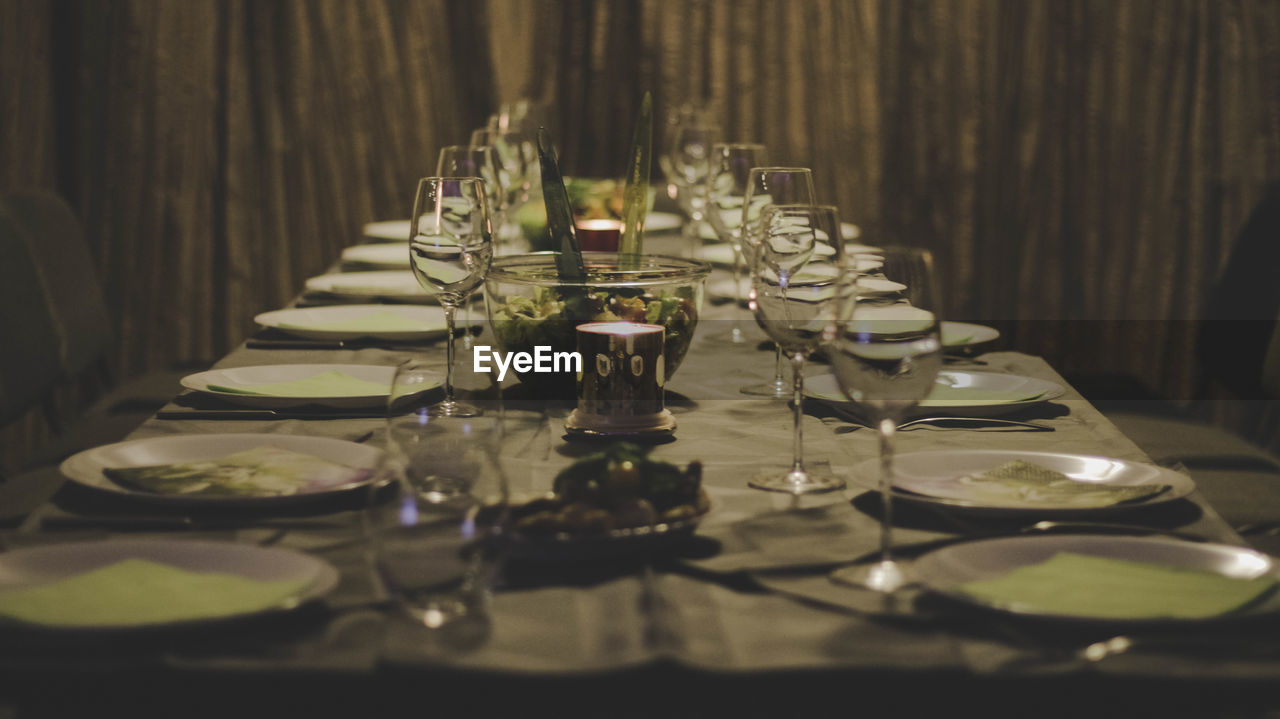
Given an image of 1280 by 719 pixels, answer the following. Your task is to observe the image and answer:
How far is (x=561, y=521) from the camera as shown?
878mm

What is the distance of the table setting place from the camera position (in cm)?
76

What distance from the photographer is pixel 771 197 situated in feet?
5.04

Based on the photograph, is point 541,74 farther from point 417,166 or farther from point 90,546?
point 90,546

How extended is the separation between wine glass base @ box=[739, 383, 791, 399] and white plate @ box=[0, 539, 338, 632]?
746mm

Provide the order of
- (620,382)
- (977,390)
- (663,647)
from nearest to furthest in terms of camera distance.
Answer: (663,647) < (620,382) < (977,390)

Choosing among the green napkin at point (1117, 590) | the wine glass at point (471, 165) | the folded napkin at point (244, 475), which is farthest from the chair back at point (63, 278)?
the green napkin at point (1117, 590)

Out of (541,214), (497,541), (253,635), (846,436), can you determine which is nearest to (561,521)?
(497,541)

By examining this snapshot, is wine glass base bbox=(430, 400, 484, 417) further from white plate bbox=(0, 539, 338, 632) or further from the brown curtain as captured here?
the brown curtain

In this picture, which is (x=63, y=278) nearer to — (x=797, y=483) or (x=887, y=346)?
(x=797, y=483)

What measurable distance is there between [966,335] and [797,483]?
787mm

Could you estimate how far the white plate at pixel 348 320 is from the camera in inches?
70.6

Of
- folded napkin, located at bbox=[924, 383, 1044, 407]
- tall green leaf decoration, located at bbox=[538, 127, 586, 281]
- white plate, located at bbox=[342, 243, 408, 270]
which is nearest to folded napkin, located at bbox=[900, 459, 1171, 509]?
folded napkin, located at bbox=[924, 383, 1044, 407]

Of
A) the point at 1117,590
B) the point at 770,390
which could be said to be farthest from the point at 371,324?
the point at 1117,590

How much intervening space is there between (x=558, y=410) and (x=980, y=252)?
112 inches
